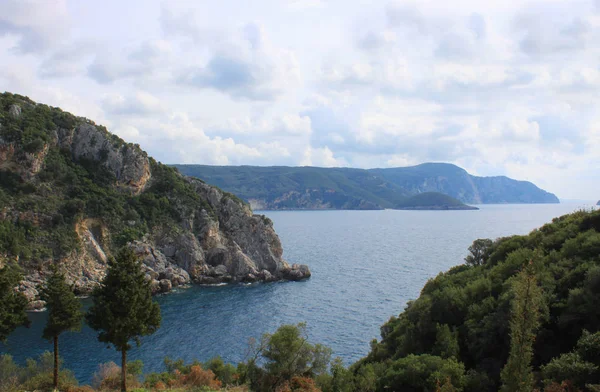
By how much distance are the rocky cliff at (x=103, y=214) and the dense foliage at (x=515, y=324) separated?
161 feet

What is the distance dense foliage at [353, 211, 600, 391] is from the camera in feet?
55.9

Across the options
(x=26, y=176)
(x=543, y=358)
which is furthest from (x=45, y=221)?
(x=543, y=358)

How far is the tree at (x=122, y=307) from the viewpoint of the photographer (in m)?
23.9

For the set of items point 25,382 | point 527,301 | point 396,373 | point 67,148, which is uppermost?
point 67,148

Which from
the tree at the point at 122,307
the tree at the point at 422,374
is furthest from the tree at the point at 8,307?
the tree at the point at 422,374

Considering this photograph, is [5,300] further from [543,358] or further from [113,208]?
[113,208]

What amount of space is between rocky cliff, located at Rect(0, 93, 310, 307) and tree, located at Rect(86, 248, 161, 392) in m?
38.6

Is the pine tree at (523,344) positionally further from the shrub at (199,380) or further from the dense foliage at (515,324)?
the shrub at (199,380)

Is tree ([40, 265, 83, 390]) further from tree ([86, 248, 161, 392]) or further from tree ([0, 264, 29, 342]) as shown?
tree ([0, 264, 29, 342])

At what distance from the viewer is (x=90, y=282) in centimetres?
6291

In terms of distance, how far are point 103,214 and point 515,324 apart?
7102cm

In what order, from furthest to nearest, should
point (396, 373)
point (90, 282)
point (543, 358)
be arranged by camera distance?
point (90, 282) < point (396, 373) < point (543, 358)

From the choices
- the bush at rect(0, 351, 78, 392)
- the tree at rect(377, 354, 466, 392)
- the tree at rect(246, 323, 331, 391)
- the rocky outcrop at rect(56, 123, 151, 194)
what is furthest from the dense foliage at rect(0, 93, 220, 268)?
the tree at rect(377, 354, 466, 392)

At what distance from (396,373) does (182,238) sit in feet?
200
